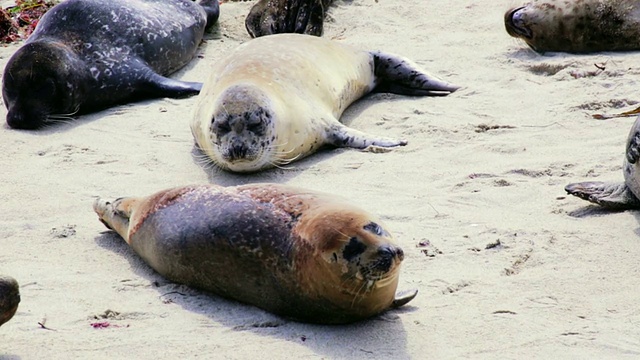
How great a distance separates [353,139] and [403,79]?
1.26 m

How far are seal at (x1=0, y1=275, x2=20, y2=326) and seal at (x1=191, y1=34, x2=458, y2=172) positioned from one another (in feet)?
8.45

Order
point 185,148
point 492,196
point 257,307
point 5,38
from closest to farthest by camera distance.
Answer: point 257,307 < point 492,196 < point 185,148 < point 5,38

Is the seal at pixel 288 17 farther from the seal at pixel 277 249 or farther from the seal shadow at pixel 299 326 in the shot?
the seal shadow at pixel 299 326

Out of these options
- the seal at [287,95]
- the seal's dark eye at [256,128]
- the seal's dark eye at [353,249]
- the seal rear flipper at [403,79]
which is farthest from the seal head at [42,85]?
the seal's dark eye at [353,249]

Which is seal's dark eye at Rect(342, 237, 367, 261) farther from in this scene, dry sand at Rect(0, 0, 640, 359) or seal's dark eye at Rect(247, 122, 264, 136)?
seal's dark eye at Rect(247, 122, 264, 136)

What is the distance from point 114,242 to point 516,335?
6.50 ft

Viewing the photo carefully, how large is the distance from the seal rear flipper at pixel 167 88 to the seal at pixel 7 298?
4186mm

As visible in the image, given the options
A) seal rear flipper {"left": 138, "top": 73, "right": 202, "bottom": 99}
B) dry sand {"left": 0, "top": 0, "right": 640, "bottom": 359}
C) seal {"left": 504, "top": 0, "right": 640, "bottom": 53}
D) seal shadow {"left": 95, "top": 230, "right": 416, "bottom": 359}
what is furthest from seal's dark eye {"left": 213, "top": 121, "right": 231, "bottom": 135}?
seal {"left": 504, "top": 0, "right": 640, "bottom": 53}

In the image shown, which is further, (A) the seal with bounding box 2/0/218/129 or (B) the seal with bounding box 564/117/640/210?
(A) the seal with bounding box 2/0/218/129

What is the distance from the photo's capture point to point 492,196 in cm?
527

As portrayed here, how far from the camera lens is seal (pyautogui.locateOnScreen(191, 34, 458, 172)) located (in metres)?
6.20

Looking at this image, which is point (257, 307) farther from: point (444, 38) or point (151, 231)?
point (444, 38)

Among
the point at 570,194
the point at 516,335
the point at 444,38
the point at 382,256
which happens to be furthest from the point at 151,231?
the point at 444,38

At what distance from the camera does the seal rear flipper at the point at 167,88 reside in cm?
771
